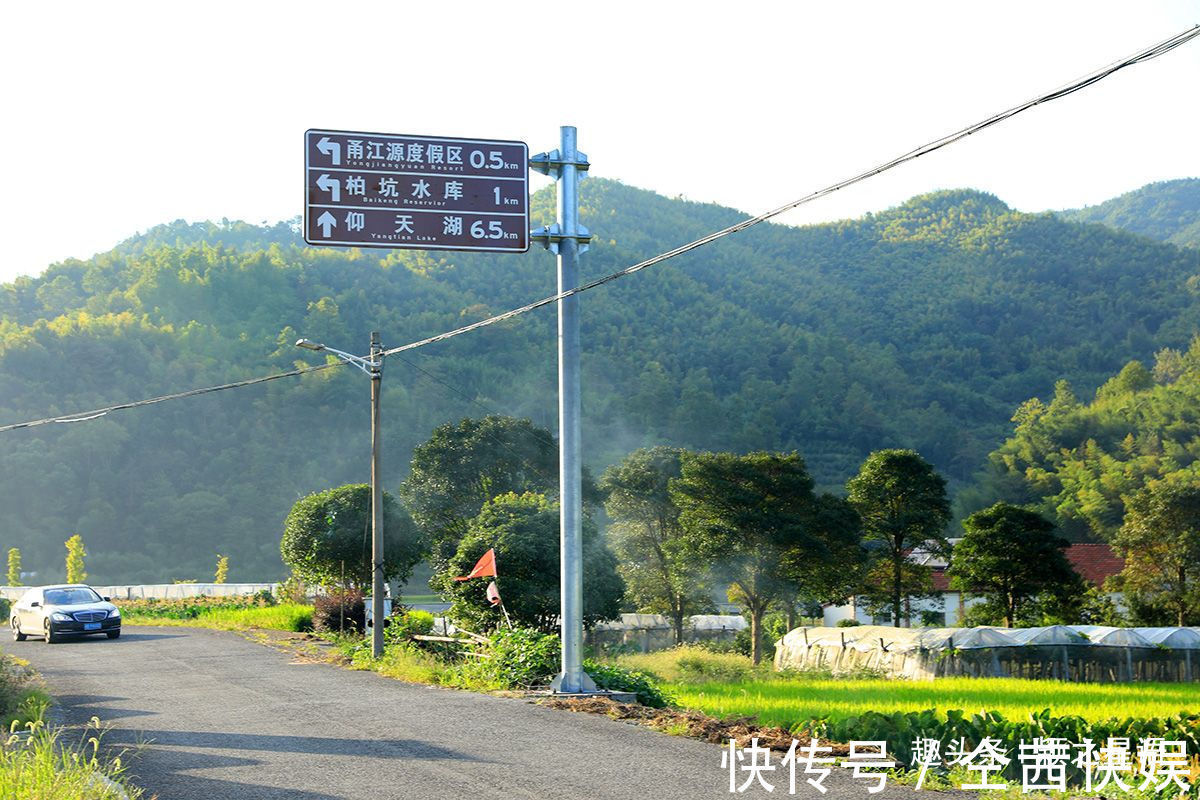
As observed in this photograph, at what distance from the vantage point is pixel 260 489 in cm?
10962

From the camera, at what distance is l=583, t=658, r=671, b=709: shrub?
688 inches

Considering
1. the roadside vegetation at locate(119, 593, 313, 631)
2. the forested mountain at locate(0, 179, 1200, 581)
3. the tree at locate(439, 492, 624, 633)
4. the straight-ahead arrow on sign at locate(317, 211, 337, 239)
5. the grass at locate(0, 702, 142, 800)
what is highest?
the forested mountain at locate(0, 179, 1200, 581)

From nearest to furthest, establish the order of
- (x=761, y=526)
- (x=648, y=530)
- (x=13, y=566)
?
1. (x=761, y=526)
2. (x=648, y=530)
3. (x=13, y=566)

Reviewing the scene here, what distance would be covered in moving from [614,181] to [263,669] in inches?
5577

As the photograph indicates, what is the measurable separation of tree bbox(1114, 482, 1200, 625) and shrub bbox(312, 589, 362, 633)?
3124 centimetres

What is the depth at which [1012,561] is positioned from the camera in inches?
1874

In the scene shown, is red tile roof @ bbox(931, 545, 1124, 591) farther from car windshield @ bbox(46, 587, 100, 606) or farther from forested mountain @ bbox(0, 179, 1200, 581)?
car windshield @ bbox(46, 587, 100, 606)

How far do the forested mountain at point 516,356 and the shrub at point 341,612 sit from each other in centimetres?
6455

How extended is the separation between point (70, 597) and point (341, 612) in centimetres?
774

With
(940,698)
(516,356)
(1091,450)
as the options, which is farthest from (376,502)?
(516,356)

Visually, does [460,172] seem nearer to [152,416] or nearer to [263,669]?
[263,669]

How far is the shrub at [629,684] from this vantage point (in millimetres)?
17469

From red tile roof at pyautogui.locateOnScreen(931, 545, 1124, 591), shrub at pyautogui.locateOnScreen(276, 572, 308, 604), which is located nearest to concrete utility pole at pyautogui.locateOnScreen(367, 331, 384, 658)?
shrub at pyautogui.locateOnScreen(276, 572, 308, 604)

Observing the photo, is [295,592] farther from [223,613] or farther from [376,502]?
[376,502]
